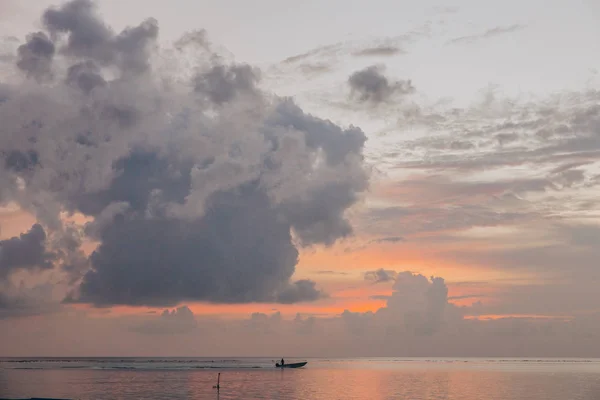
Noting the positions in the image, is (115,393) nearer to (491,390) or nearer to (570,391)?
(491,390)

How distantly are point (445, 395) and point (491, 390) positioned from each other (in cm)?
2501

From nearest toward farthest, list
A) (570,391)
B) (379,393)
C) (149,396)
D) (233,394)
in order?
(149,396)
(233,394)
(379,393)
(570,391)

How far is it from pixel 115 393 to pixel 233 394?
23.6 m

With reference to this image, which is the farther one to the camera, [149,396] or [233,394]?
[233,394]

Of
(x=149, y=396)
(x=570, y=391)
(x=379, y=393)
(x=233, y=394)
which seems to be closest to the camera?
(x=149, y=396)

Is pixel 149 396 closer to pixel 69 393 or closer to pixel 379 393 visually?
pixel 69 393

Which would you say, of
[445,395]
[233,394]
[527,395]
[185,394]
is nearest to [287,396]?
[233,394]

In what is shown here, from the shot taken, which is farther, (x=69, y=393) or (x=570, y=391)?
(x=570, y=391)

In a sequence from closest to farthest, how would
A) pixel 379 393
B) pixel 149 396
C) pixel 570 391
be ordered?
pixel 149 396
pixel 379 393
pixel 570 391

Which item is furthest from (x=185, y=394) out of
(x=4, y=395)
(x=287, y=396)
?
(x=4, y=395)

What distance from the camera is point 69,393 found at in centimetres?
12712

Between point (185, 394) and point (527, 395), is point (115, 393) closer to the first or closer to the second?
point (185, 394)

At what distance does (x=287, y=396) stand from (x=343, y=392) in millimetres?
21329

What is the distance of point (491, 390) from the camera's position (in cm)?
15300
